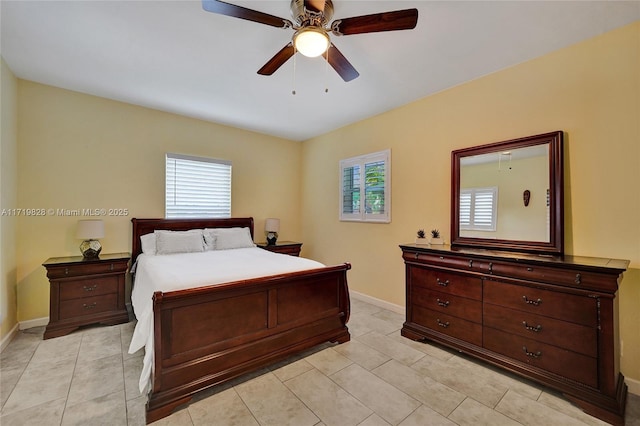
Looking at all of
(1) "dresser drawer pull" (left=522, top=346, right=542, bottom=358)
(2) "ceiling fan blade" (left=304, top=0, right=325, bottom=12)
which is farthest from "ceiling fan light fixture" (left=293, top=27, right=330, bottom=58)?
(1) "dresser drawer pull" (left=522, top=346, right=542, bottom=358)

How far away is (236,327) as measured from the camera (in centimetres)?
218

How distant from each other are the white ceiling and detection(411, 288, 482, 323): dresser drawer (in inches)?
88.9

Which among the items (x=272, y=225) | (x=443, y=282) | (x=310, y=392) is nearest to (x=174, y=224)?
(x=272, y=225)

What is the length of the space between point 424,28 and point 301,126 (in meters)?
2.70

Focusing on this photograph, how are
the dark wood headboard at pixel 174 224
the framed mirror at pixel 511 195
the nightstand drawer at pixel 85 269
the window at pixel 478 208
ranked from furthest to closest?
the dark wood headboard at pixel 174 224, the nightstand drawer at pixel 85 269, the window at pixel 478 208, the framed mirror at pixel 511 195

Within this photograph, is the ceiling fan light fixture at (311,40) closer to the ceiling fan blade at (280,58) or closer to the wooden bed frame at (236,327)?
the ceiling fan blade at (280,58)

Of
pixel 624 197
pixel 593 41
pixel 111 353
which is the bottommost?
pixel 111 353

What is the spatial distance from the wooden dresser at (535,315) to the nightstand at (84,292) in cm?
347

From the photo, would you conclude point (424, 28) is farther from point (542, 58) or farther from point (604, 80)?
point (604, 80)

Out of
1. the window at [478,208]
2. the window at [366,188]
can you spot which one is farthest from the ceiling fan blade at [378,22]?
the window at [366,188]

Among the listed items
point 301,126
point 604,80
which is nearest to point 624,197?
point 604,80

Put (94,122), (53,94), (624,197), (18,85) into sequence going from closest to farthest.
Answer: (624,197), (18,85), (53,94), (94,122)

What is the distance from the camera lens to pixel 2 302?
264 cm

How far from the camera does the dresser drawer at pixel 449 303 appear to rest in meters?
2.44
